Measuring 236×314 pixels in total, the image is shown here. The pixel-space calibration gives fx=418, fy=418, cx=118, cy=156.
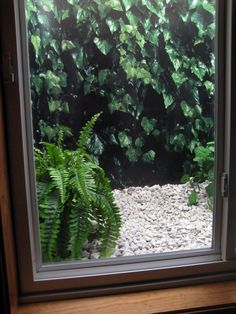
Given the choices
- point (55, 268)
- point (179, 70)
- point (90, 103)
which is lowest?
point (55, 268)

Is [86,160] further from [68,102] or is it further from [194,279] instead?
[194,279]

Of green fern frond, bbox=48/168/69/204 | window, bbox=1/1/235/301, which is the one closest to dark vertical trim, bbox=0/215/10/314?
window, bbox=1/1/235/301

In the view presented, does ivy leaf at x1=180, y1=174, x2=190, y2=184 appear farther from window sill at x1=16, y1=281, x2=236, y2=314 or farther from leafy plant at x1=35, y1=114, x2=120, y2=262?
window sill at x1=16, y1=281, x2=236, y2=314

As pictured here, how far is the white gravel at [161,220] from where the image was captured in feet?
4.95

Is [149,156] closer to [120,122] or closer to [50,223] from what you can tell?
[120,122]

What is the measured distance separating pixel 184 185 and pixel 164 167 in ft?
0.34

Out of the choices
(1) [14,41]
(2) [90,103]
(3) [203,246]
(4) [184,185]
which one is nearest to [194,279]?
(3) [203,246]

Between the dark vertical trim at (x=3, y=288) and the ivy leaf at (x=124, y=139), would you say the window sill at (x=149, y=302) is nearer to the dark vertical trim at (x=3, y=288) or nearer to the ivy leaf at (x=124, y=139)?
the dark vertical trim at (x=3, y=288)

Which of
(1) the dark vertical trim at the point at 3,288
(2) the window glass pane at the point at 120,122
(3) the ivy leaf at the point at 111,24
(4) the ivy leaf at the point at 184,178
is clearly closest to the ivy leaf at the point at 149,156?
(2) the window glass pane at the point at 120,122

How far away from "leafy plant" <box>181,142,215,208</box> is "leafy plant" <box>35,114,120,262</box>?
289 millimetres

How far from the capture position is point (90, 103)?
1398mm

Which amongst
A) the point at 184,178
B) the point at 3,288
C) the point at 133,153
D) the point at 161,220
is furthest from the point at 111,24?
the point at 3,288

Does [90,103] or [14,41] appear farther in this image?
[90,103]

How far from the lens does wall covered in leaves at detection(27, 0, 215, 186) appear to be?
4.40 ft
